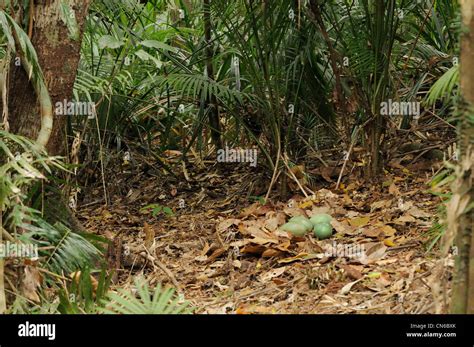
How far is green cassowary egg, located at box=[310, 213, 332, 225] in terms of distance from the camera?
12.4 ft

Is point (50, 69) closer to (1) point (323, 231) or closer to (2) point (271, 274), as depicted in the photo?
(2) point (271, 274)

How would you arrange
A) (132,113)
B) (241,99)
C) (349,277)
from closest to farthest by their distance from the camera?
(349,277) → (241,99) → (132,113)

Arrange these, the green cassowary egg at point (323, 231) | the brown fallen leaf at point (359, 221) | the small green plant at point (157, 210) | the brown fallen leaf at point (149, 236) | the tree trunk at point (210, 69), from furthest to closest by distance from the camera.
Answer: the tree trunk at point (210, 69) → the small green plant at point (157, 210) → the brown fallen leaf at point (149, 236) → the brown fallen leaf at point (359, 221) → the green cassowary egg at point (323, 231)

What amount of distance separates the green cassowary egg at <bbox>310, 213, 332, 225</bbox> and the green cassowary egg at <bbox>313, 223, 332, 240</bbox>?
0.13 feet

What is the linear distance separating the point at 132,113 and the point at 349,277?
7.71ft

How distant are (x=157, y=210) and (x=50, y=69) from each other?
4.88ft

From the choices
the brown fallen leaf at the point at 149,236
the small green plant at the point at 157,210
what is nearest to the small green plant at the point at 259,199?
the small green plant at the point at 157,210

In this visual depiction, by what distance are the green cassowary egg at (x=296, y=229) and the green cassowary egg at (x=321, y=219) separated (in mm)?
69

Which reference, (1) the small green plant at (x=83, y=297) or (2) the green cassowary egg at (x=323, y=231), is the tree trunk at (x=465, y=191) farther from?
(2) the green cassowary egg at (x=323, y=231)

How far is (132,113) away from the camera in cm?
511

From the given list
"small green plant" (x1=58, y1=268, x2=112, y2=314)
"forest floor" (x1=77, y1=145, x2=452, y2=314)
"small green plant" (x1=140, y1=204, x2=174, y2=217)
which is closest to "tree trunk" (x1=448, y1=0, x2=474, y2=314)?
"forest floor" (x1=77, y1=145, x2=452, y2=314)

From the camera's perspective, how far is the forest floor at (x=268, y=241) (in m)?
3.10
